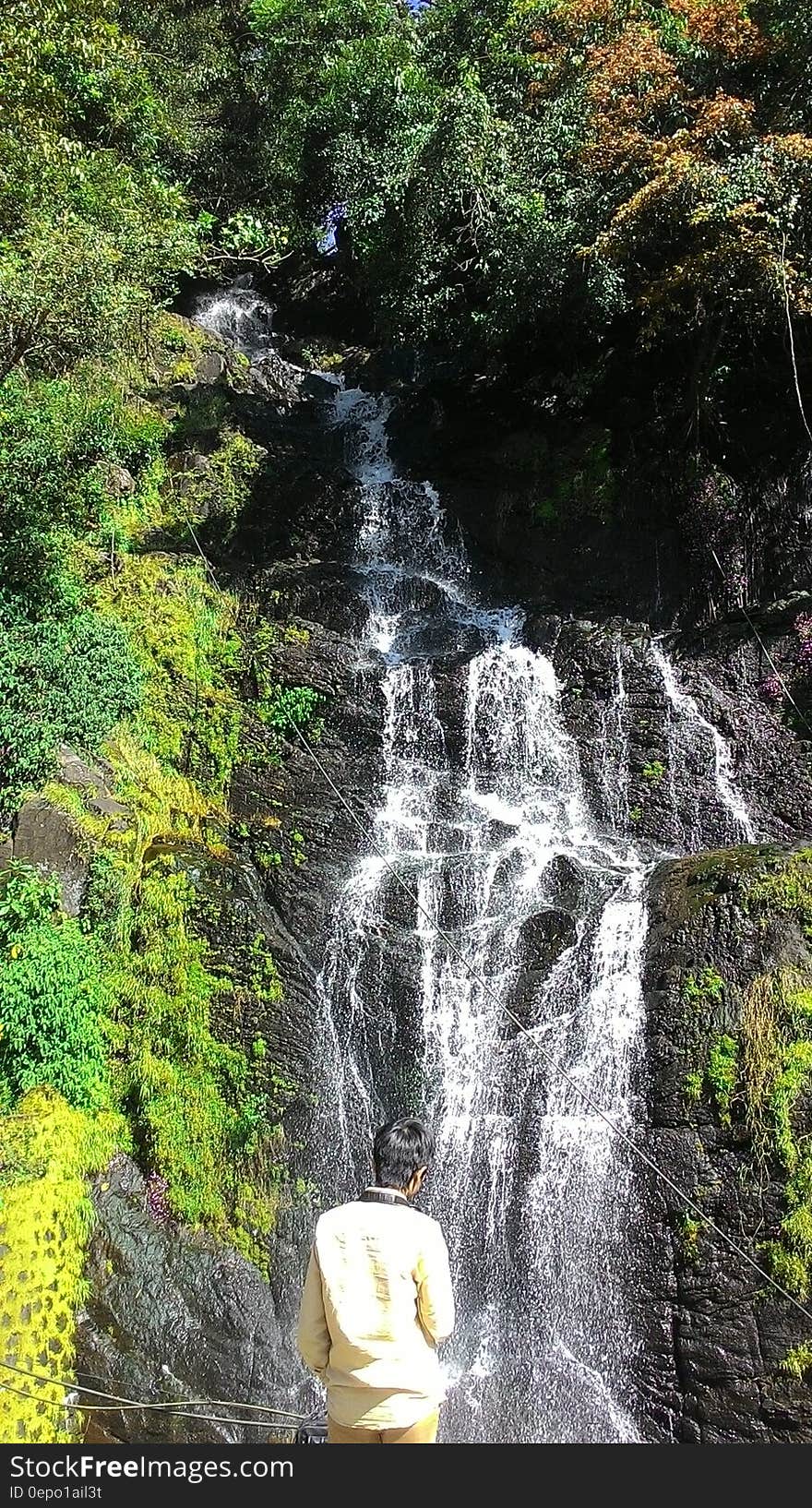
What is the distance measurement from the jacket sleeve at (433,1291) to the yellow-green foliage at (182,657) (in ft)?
28.1

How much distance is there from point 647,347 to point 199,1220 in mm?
10856

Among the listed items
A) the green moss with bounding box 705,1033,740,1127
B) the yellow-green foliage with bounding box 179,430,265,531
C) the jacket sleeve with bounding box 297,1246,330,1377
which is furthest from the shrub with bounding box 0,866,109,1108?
the yellow-green foliage with bounding box 179,430,265,531

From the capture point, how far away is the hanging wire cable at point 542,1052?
7.23 m

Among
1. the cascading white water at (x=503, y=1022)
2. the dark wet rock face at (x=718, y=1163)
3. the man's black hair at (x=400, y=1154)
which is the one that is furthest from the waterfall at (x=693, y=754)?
the man's black hair at (x=400, y=1154)

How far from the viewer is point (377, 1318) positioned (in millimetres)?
2965

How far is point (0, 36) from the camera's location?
11.6m

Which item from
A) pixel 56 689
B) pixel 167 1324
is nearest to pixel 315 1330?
pixel 167 1324

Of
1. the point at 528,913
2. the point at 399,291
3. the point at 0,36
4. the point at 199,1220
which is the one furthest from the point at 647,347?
the point at 199,1220

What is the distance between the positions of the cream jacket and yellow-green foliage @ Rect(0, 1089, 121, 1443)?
508 centimetres

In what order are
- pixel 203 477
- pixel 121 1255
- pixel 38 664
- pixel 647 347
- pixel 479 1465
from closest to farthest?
pixel 479 1465 < pixel 121 1255 < pixel 38 664 < pixel 647 347 < pixel 203 477

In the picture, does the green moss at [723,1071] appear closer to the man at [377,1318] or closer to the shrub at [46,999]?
the shrub at [46,999]

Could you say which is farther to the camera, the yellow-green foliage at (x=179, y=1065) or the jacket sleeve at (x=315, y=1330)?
the yellow-green foliage at (x=179, y=1065)

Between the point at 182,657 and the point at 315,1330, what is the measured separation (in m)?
9.75

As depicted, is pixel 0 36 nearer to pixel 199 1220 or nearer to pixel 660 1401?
pixel 199 1220
